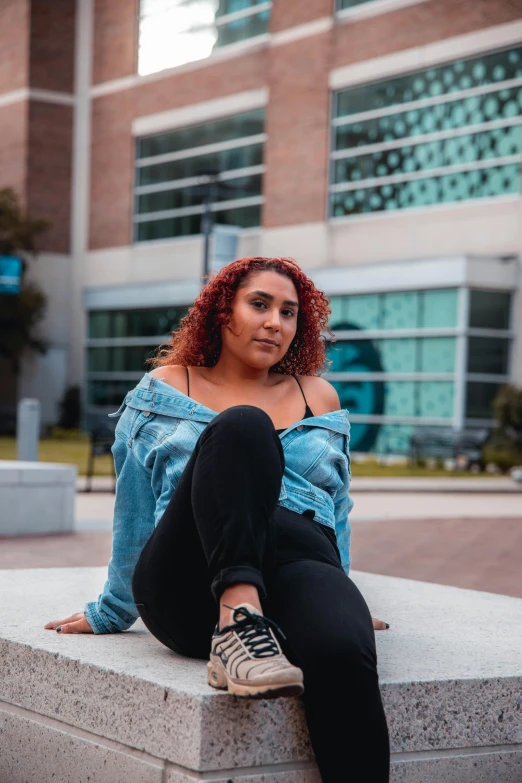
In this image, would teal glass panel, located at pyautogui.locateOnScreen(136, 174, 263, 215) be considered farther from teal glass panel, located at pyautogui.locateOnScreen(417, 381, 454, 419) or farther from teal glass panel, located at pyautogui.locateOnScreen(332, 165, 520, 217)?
teal glass panel, located at pyautogui.locateOnScreen(417, 381, 454, 419)

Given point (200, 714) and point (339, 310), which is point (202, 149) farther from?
point (200, 714)

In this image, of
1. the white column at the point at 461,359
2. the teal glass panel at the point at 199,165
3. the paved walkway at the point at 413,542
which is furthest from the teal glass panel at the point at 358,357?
the paved walkway at the point at 413,542

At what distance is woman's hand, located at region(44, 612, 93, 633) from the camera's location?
11.2 ft

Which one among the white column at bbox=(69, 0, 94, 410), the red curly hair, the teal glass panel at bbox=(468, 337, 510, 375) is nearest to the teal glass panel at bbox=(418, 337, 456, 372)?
the teal glass panel at bbox=(468, 337, 510, 375)

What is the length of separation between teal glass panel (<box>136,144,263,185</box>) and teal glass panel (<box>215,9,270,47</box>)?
9.36ft

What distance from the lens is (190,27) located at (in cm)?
3139

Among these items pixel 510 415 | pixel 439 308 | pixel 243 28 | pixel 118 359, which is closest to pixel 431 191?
pixel 439 308

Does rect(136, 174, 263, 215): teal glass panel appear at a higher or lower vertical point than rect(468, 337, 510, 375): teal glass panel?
higher

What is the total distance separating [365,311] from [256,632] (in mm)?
23239

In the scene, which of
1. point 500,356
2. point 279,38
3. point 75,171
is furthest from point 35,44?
point 500,356

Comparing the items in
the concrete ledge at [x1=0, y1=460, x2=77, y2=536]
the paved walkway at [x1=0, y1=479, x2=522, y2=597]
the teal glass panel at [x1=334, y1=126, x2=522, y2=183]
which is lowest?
the paved walkway at [x1=0, y1=479, x2=522, y2=597]

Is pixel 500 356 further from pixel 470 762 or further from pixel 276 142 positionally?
pixel 470 762

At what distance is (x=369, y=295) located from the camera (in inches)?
1011

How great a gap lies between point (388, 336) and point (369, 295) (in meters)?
1.15
